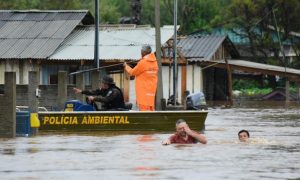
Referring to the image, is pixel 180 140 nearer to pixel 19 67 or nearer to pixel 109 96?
pixel 109 96

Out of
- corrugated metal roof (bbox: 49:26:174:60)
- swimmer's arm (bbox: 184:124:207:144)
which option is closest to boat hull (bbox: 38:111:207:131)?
swimmer's arm (bbox: 184:124:207:144)

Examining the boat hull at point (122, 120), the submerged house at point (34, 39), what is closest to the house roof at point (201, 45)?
the submerged house at point (34, 39)

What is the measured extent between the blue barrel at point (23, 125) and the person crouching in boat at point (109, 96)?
5.86 ft

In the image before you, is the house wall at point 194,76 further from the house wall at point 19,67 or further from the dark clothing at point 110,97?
the dark clothing at point 110,97

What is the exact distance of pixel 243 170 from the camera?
14172 millimetres

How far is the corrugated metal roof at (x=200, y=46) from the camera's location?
58319 millimetres

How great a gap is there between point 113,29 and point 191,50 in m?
11.2

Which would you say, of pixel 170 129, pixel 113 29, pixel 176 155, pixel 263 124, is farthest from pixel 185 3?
pixel 176 155

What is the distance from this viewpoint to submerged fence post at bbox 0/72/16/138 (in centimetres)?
2108

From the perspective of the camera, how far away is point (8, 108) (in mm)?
21156

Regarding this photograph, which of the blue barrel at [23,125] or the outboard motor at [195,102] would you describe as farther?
the outboard motor at [195,102]

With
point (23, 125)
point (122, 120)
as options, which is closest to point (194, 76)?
point (122, 120)

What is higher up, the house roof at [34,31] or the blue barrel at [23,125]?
the house roof at [34,31]

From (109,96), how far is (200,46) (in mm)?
37593
